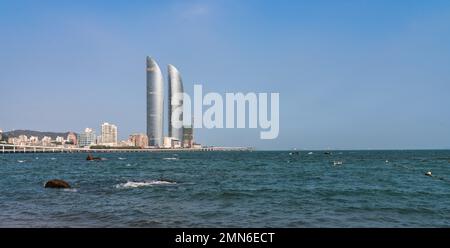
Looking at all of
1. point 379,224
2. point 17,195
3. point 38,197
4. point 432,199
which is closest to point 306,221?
point 379,224

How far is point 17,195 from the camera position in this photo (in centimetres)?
3073

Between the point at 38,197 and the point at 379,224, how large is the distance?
2211 cm
